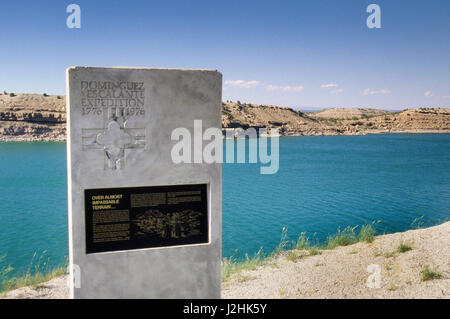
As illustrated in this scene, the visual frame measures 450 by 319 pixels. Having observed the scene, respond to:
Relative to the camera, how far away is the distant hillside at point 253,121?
177 feet

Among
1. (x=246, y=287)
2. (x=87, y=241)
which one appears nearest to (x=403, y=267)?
(x=246, y=287)

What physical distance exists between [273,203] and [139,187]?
13.8m

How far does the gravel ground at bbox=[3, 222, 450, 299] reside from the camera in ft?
17.9

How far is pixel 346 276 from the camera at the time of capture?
6.14 m

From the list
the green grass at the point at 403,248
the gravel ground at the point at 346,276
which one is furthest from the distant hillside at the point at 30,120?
the green grass at the point at 403,248

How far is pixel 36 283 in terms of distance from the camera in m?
6.21

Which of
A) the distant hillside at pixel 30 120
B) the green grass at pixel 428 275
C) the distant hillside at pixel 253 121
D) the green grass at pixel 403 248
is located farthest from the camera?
the distant hillside at pixel 253 121

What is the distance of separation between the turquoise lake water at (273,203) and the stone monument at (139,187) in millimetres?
5720

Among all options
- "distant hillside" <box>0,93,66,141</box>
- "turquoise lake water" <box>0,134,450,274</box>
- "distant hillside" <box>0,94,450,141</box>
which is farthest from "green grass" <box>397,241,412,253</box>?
"distant hillside" <box>0,94,450,141</box>

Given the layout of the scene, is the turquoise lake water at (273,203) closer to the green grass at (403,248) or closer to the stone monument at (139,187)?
the green grass at (403,248)

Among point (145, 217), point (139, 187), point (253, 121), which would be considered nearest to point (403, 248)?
point (145, 217)

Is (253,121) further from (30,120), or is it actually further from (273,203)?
(273,203)

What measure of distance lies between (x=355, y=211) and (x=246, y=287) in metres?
11.5
